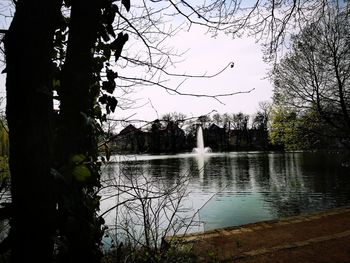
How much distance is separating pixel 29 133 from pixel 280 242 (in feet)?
20.8

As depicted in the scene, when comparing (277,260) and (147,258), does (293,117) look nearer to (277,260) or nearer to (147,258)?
(277,260)

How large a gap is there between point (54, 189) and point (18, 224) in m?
0.23

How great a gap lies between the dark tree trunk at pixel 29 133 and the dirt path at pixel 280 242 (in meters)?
4.61

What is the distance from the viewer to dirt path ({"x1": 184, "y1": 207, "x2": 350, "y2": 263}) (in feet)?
19.3

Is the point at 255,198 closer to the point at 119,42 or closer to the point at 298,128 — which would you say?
the point at 298,128

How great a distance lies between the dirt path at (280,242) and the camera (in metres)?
5.88

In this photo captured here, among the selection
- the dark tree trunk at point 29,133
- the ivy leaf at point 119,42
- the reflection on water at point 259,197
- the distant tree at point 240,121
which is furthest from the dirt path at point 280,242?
the distant tree at point 240,121

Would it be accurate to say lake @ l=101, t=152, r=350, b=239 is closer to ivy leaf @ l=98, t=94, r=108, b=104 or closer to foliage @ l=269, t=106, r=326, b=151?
foliage @ l=269, t=106, r=326, b=151

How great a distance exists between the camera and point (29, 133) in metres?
1.54

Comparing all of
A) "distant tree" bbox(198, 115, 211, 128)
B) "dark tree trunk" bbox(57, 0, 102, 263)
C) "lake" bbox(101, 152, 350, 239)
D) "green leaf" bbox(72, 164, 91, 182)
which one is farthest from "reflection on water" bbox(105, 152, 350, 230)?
"green leaf" bbox(72, 164, 91, 182)

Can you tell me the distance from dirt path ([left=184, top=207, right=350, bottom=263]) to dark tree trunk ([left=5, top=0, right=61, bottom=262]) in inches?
182

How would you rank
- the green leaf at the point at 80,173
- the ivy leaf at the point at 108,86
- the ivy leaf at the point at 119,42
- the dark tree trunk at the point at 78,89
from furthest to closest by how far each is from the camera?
the ivy leaf at the point at 108,86 → the ivy leaf at the point at 119,42 → the dark tree trunk at the point at 78,89 → the green leaf at the point at 80,173

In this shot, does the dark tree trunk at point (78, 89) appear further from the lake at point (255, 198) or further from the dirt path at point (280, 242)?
the lake at point (255, 198)

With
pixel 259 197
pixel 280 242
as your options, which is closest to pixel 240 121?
pixel 259 197
